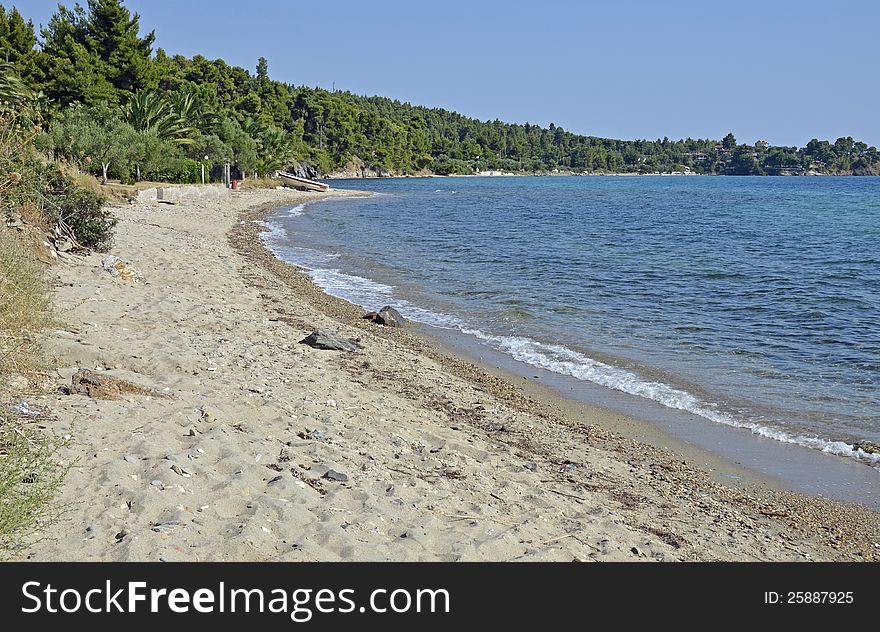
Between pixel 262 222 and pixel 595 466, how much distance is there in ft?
121

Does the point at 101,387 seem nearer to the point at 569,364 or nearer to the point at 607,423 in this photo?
the point at 607,423

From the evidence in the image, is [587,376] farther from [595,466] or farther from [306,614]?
[306,614]

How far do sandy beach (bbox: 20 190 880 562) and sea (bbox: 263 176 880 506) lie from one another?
1799mm

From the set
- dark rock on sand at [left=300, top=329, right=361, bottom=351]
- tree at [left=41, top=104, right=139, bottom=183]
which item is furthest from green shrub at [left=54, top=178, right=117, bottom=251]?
tree at [left=41, top=104, right=139, bottom=183]

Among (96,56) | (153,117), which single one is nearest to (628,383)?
(153,117)

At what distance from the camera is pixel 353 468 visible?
22.1 feet

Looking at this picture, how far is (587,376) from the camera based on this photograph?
12133 millimetres

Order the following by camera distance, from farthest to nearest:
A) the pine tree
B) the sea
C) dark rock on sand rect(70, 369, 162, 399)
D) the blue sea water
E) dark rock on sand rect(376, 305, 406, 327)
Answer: the pine tree → dark rock on sand rect(376, 305, 406, 327) → the blue sea water → the sea → dark rock on sand rect(70, 369, 162, 399)

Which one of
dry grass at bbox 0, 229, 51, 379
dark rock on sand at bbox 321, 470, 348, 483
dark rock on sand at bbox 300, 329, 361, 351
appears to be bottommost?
dark rock on sand at bbox 321, 470, 348, 483

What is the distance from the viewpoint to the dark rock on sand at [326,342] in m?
12.0

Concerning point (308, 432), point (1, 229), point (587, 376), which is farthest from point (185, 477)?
point (587, 376)

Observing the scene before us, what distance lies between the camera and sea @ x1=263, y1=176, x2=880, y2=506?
1098cm

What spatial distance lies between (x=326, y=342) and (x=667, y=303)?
1068 cm

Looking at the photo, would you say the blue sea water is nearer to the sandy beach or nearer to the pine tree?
the sandy beach
